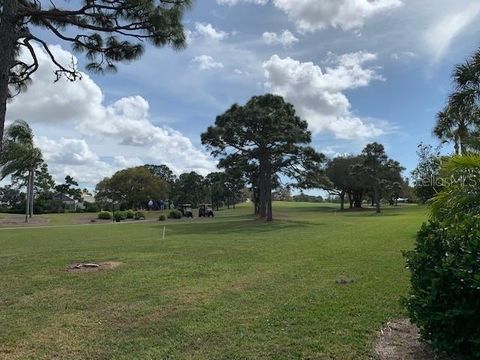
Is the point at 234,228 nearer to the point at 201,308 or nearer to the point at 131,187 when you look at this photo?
the point at 201,308

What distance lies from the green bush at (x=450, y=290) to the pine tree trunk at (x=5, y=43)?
17.3 feet

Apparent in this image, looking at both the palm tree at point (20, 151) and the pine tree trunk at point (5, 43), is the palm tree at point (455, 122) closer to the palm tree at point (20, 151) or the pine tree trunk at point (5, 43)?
the pine tree trunk at point (5, 43)

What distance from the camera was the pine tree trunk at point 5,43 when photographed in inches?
240

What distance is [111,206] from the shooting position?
84625 millimetres

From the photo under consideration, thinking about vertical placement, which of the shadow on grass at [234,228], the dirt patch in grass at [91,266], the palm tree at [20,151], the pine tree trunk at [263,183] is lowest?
the dirt patch in grass at [91,266]

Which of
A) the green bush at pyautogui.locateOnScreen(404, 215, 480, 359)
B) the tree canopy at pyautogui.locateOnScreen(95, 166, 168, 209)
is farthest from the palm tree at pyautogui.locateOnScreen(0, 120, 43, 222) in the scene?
the green bush at pyautogui.locateOnScreen(404, 215, 480, 359)

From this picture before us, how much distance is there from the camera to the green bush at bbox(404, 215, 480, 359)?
3.84 metres

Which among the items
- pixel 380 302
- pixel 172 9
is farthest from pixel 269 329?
pixel 172 9

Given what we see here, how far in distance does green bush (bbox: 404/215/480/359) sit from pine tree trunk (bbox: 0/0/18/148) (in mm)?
5271

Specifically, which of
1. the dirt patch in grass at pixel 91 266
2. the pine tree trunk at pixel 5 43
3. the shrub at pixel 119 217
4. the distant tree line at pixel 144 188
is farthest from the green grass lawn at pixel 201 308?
the distant tree line at pixel 144 188

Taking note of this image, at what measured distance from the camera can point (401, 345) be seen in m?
5.07

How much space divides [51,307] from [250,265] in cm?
539

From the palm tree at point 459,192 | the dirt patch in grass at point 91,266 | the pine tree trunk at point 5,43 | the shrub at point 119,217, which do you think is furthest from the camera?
the shrub at point 119,217

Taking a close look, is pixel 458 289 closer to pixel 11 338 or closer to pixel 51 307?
pixel 11 338
